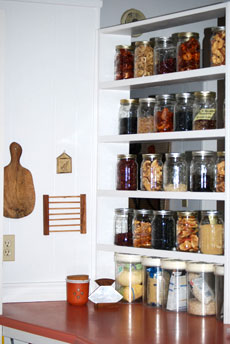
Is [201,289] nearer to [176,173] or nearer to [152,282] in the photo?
[152,282]

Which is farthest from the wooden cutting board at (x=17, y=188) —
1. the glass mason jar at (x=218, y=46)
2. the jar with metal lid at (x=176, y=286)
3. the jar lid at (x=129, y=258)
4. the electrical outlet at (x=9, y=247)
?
the glass mason jar at (x=218, y=46)

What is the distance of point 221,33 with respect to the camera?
2.13m

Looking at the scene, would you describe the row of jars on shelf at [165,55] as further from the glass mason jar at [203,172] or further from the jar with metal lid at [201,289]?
the jar with metal lid at [201,289]

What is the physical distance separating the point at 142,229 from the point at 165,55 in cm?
82

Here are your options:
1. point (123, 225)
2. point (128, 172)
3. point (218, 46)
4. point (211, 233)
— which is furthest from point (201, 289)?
point (218, 46)

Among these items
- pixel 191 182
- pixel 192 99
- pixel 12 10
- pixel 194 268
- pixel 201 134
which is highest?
pixel 12 10

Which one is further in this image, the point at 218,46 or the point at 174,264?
the point at 174,264

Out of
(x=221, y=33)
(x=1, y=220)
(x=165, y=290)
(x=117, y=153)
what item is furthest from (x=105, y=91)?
(x=165, y=290)

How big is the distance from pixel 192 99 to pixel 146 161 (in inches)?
13.9

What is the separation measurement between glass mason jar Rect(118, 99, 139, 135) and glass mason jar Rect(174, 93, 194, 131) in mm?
242

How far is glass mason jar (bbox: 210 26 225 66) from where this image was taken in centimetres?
213

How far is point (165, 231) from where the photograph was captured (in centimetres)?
230

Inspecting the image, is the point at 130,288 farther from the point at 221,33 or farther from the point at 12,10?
the point at 12,10

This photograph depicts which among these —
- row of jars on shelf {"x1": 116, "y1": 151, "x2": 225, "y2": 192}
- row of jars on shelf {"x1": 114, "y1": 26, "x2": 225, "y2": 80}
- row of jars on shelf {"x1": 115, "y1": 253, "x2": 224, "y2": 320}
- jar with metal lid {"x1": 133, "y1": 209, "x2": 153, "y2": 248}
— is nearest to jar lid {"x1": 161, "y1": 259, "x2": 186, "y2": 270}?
row of jars on shelf {"x1": 115, "y1": 253, "x2": 224, "y2": 320}
